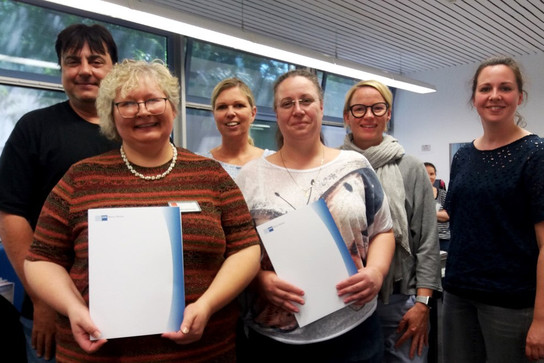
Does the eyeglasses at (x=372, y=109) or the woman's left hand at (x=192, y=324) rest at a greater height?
the eyeglasses at (x=372, y=109)

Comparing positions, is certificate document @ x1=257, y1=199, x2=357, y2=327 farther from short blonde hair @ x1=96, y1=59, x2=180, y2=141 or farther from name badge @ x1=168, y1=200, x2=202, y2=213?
short blonde hair @ x1=96, y1=59, x2=180, y2=141

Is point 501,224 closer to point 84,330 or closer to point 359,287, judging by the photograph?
point 359,287

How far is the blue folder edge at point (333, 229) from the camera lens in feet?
3.97

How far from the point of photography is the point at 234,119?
85.9 inches

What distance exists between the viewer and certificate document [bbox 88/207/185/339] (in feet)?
3.18

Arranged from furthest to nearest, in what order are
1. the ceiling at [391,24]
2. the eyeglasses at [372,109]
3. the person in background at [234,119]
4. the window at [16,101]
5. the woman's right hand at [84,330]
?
1. the ceiling at [391,24]
2. the window at [16,101]
3. the person in background at [234,119]
4. the eyeglasses at [372,109]
5. the woman's right hand at [84,330]

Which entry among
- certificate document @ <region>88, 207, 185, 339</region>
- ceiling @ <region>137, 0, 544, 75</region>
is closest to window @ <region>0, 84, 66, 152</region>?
ceiling @ <region>137, 0, 544, 75</region>

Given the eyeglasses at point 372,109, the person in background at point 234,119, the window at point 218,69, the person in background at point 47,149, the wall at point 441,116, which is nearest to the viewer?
the person in background at point 47,149

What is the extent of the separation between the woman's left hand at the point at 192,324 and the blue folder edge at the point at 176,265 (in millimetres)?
18

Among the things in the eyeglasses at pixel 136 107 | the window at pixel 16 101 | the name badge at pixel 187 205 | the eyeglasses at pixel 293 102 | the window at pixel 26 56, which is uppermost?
the window at pixel 26 56

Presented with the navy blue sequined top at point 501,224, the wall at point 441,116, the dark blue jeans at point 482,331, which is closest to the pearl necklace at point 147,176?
the navy blue sequined top at point 501,224

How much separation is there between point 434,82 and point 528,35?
230 cm

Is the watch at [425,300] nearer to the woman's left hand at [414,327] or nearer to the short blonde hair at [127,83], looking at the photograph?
the woman's left hand at [414,327]

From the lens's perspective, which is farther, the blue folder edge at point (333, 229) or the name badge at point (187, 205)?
the blue folder edge at point (333, 229)
